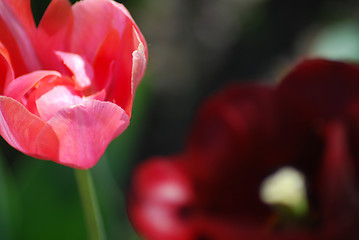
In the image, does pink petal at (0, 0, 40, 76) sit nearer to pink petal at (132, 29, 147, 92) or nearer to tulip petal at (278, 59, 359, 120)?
pink petal at (132, 29, 147, 92)

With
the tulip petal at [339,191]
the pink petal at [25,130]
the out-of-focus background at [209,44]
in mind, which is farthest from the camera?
the out-of-focus background at [209,44]

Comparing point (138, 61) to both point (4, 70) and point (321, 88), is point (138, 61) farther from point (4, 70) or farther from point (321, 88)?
point (321, 88)

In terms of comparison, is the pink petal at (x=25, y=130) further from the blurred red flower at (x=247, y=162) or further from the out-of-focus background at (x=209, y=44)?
the out-of-focus background at (x=209, y=44)

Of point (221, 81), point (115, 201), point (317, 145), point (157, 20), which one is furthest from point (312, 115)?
point (157, 20)

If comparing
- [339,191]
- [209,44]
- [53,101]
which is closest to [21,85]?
[53,101]

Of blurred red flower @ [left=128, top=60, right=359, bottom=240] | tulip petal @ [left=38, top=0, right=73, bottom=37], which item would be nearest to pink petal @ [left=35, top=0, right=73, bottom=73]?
tulip petal @ [left=38, top=0, right=73, bottom=37]

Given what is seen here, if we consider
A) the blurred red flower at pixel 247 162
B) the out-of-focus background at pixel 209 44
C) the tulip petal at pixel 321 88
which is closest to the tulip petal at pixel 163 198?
the blurred red flower at pixel 247 162

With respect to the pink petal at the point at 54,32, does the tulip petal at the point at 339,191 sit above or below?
above
